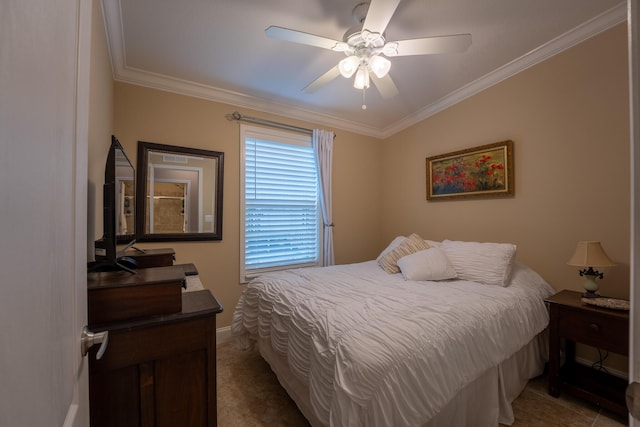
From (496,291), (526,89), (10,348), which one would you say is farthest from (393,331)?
(526,89)

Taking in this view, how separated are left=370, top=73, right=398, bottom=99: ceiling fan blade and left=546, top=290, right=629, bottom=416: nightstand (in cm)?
204

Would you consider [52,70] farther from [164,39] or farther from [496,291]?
[496,291]

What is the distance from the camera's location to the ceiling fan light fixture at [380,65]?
1771 millimetres

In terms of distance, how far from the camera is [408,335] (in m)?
1.25

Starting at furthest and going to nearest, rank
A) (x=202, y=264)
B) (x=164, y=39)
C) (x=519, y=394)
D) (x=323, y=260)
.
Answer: (x=323, y=260), (x=202, y=264), (x=164, y=39), (x=519, y=394)

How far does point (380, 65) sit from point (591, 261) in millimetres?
2041

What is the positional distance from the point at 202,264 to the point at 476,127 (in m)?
3.33

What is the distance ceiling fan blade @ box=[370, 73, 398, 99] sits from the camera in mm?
2037

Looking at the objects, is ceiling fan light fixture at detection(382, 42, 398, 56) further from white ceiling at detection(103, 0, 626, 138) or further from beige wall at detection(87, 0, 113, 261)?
beige wall at detection(87, 0, 113, 261)

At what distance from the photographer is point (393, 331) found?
1273mm

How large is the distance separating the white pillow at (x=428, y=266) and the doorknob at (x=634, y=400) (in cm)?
186

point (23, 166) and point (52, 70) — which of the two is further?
point (52, 70)

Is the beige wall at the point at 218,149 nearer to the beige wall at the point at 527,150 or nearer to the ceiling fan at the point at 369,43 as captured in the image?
the beige wall at the point at 527,150

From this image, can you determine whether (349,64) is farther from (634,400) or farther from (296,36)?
(634,400)
